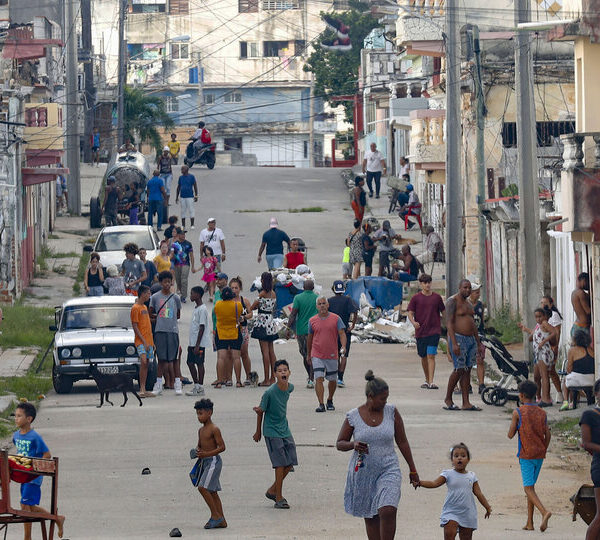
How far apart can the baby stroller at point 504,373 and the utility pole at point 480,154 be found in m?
8.94

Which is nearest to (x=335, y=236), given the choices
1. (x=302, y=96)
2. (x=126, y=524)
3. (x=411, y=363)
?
(x=411, y=363)

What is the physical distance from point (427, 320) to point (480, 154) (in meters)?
9.09

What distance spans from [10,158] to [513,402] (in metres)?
15.5

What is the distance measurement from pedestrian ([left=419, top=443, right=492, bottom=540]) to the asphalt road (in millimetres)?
1144

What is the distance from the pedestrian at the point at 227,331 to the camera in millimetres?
21031

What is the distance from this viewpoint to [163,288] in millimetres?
21469

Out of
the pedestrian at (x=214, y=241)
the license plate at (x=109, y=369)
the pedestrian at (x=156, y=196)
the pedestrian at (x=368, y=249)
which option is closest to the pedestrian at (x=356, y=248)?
the pedestrian at (x=368, y=249)

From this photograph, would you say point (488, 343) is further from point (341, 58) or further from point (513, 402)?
point (341, 58)

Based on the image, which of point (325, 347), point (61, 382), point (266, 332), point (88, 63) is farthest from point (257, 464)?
point (88, 63)

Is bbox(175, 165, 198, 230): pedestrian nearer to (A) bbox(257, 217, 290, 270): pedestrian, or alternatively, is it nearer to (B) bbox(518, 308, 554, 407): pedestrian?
(A) bbox(257, 217, 290, 270): pedestrian

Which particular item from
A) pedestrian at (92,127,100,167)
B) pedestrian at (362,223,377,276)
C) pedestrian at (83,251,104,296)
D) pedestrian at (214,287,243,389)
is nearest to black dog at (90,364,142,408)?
pedestrian at (214,287,243,389)

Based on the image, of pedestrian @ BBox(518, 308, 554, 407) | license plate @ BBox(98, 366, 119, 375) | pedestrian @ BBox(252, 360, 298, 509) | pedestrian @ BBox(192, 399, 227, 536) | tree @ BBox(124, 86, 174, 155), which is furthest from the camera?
tree @ BBox(124, 86, 174, 155)

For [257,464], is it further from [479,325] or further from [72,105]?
[72,105]

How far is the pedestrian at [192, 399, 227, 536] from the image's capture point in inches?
510
